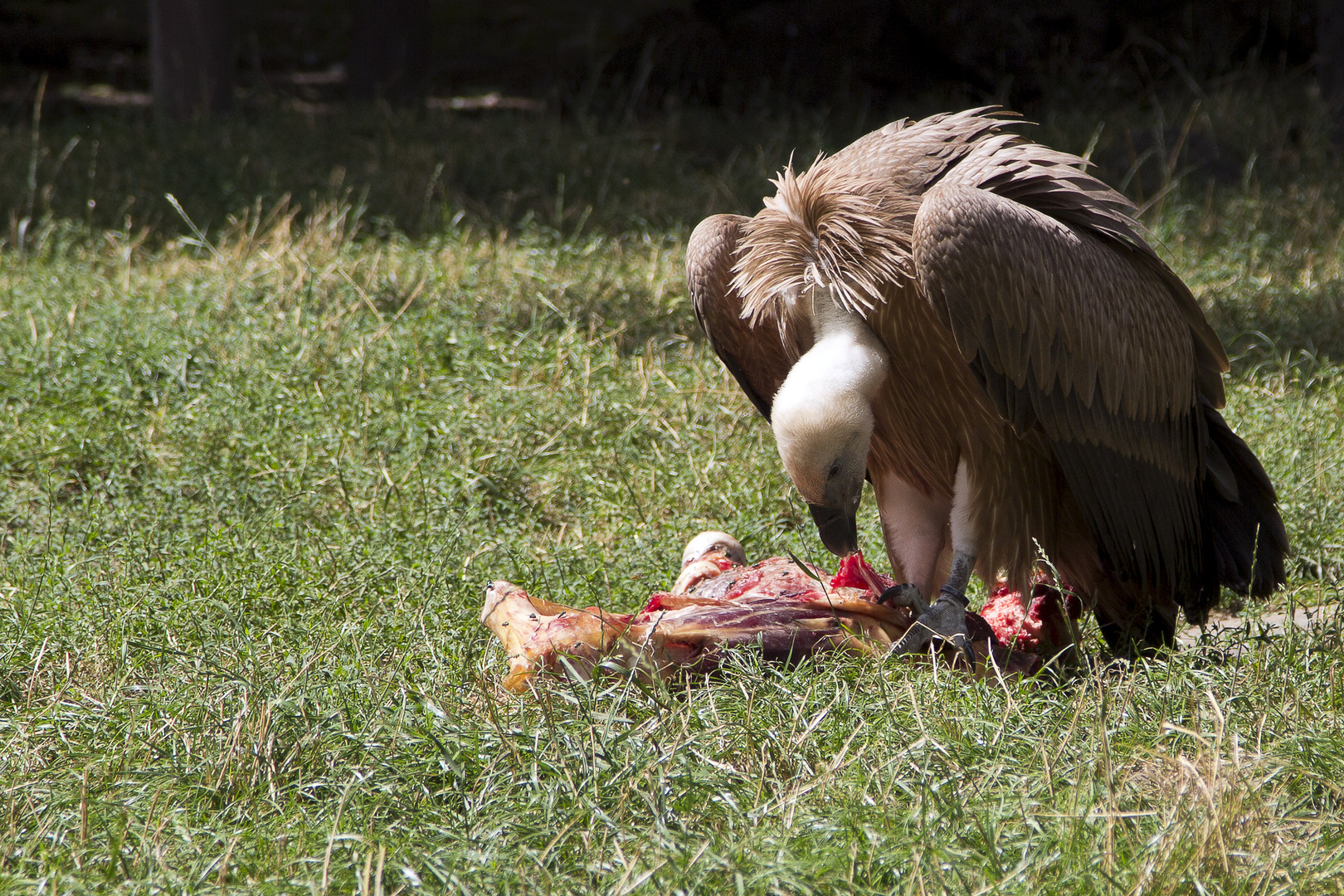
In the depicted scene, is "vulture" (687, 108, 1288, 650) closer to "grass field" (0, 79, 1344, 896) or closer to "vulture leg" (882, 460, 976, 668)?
"vulture leg" (882, 460, 976, 668)

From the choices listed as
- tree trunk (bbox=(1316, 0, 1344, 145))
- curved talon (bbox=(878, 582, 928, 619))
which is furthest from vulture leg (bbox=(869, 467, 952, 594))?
tree trunk (bbox=(1316, 0, 1344, 145))

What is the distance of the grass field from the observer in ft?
6.31

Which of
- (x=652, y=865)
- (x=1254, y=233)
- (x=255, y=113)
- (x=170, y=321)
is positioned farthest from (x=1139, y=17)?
(x=652, y=865)

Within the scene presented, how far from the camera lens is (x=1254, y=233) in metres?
5.98

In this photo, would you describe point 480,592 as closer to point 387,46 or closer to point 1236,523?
point 1236,523

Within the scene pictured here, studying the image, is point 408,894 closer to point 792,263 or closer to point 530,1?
point 792,263

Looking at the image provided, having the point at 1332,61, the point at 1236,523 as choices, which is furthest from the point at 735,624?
the point at 1332,61

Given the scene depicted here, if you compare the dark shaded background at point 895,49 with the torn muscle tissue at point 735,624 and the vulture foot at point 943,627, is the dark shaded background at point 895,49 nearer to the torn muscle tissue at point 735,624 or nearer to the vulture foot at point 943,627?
the torn muscle tissue at point 735,624

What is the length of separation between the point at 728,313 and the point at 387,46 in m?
7.26

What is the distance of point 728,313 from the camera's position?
3133 mm

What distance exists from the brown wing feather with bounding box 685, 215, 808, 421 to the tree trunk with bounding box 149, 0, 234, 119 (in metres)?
5.46

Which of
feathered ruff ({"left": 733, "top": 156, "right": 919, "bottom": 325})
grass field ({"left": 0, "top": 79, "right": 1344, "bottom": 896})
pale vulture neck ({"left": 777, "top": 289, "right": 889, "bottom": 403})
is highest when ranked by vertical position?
feathered ruff ({"left": 733, "top": 156, "right": 919, "bottom": 325})

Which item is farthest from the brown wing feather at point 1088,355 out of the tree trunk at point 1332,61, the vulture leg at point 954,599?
the tree trunk at point 1332,61

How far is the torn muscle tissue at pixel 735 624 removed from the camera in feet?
8.45
